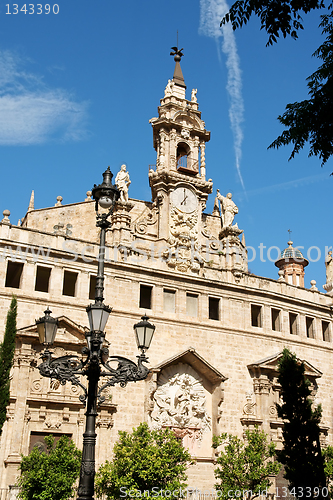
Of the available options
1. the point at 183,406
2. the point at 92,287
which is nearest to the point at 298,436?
the point at 183,406

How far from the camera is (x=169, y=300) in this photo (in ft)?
87.6

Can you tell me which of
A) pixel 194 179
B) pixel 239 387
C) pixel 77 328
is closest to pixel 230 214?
pixel 194 179

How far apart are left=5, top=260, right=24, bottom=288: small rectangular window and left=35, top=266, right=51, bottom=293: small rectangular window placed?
2.66 feet

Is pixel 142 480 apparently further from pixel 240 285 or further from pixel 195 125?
pixel 195 125

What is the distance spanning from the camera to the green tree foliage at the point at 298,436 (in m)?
20.7

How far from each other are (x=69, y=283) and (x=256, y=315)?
9676 mm

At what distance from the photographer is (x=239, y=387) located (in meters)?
26.9

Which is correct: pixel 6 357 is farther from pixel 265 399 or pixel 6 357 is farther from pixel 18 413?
pixel 265 399

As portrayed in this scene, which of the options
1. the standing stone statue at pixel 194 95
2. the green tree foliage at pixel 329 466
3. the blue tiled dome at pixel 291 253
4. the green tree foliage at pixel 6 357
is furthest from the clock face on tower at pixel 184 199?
the blue tiled dome at pixel 291 253

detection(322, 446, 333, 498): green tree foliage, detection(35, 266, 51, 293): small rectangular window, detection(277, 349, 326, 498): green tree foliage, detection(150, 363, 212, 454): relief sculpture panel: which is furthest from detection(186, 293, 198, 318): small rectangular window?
detection(322, 446, 333, 498): green tree foliage

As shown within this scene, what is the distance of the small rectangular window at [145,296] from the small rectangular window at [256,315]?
5.63m

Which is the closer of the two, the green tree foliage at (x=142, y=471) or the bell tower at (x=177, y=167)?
the green tree foliage at (x=142, y=471)

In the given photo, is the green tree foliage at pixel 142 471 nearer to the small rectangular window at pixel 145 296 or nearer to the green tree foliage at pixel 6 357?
the green tree foliage at pixel 6 357

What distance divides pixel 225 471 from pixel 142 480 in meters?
5.08
